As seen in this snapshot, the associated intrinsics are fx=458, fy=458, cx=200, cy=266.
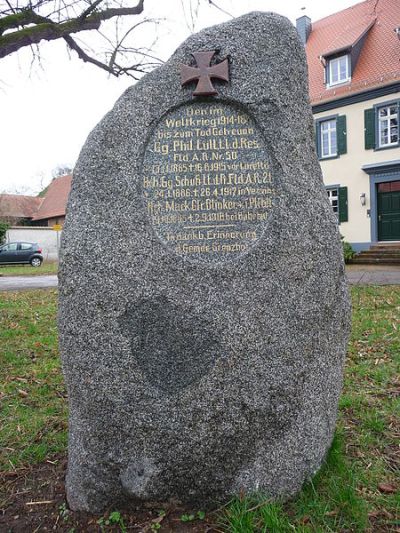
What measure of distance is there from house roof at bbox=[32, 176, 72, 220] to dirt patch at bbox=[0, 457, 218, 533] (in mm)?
33806

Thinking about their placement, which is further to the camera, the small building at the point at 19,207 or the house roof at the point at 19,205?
the house roof at the point at 19,205

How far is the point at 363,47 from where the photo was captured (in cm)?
1795

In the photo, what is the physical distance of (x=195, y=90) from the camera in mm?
2422

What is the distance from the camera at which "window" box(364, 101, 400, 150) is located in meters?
16.3

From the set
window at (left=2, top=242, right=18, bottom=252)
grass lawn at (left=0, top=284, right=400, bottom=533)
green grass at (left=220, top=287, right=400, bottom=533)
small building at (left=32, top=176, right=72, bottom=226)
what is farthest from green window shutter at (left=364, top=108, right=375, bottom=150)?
small building at (left=32, top=176, right=72, bottom=226)

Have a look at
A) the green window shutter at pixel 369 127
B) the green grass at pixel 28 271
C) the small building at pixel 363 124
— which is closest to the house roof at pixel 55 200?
the green grass at pixel 28 271

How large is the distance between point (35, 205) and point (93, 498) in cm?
3922

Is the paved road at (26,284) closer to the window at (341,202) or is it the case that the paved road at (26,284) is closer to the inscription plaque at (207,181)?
the inscription plaque at (207,181)

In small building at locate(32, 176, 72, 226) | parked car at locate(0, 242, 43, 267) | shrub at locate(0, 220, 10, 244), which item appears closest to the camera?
parked car at locate(0, 242, 43, 267)

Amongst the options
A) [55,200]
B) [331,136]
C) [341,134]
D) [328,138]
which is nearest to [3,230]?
[55,200]

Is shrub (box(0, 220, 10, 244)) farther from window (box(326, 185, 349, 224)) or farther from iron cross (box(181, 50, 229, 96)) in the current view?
iron cross (box(181, 50, 229, 96))

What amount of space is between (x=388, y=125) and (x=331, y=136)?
2.24 m

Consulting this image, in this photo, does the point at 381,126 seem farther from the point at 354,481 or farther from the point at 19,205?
the point at 19,205

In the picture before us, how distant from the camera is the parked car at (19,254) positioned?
24.8 meters
